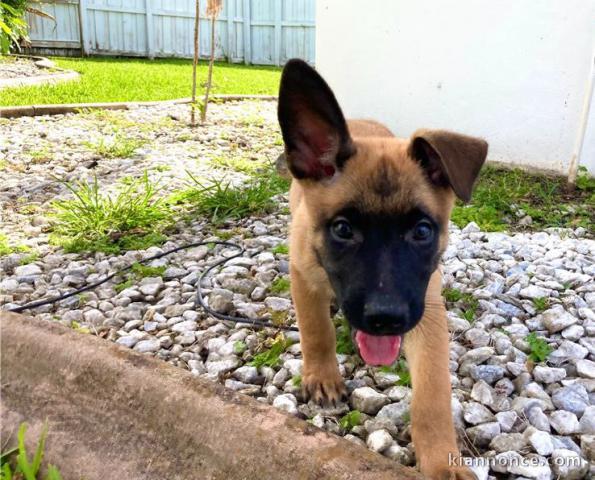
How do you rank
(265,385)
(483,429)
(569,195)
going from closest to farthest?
1. (483,429)
2. (265,385)
3. (569,195)

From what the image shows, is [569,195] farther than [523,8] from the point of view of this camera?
No

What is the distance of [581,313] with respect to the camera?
9.56 feet

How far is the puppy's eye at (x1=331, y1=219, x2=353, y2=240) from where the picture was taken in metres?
2.11

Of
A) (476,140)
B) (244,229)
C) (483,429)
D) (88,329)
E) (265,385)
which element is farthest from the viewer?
(244,229)

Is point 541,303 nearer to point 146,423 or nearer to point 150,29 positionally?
point 146,423

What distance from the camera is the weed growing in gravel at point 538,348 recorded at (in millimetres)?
2541

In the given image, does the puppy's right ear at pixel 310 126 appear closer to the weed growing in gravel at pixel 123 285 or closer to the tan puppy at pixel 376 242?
the tan puppy at pixel 376 242

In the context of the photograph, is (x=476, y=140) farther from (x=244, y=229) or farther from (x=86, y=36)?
(x=86, y=36)

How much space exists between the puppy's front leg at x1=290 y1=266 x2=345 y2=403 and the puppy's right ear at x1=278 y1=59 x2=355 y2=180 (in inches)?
18.3

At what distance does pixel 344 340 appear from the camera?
9.07ft

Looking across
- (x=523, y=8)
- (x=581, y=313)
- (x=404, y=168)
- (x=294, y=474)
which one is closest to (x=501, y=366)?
(x=581, y=313)

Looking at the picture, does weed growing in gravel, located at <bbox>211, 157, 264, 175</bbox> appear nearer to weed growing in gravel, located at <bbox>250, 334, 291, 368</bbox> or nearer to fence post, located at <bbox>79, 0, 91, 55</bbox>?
weed growing in gravel, located at <bbox>250, 334, 291, 368</bbox>

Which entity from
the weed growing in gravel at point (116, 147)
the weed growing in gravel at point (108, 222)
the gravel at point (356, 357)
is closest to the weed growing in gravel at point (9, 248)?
the gravel at point (356, 357)

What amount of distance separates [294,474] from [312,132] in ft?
4.28
